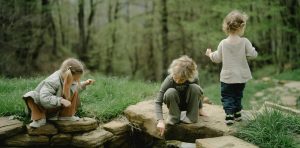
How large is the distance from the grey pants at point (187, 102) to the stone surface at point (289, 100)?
16.8ft

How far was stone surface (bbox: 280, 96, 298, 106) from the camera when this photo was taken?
380 inches

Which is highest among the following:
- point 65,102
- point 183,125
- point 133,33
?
point 133,33

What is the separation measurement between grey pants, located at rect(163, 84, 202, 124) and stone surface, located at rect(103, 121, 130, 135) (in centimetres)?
97

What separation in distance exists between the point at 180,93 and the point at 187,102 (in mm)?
162

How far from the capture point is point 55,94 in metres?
5.26

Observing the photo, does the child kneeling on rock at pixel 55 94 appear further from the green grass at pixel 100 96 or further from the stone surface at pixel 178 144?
the stone surface at pixel 178 144

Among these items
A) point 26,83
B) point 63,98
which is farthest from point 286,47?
point 63,98

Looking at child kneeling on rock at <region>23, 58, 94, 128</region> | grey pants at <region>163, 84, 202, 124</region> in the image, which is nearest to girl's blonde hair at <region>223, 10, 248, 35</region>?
grey pants at <region>163, 84, 202, 124</region>

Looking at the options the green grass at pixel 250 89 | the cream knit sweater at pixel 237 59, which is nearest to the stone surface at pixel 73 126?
the cream knit sweater at pixel 237 59

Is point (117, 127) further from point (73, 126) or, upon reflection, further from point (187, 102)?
point (187, 102)

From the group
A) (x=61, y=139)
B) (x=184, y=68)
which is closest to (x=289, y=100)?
(x=184, y=68)

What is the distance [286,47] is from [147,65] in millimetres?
13979

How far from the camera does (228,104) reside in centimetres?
536

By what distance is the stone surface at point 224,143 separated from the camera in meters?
4.61
